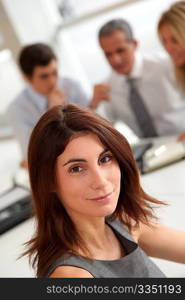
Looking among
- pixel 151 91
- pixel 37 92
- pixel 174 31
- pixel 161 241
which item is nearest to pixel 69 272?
pixel 161 241

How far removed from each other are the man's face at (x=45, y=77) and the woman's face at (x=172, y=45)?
0.66 metres

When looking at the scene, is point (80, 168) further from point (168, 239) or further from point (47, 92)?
point (47, 92)

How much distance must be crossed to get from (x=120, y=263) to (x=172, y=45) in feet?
4.76

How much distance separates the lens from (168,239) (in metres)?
1.12

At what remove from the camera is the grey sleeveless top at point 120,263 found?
86 centimetres

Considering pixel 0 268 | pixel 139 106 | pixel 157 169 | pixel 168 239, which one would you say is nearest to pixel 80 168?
pixel 168 239

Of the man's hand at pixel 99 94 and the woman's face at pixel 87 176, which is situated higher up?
the woman's face at pixel 87 176

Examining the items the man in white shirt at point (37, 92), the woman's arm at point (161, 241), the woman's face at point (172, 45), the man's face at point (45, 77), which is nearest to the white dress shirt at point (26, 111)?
the man in white shirt at point (37, 92)

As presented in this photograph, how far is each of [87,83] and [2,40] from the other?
2.86 ft

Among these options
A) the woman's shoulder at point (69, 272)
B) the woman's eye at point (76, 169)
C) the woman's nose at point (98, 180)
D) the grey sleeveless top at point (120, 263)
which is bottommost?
the grey sleeveless top at point (120, 263)

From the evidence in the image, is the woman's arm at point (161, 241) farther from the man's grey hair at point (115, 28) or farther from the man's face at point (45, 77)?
the man's face at point (45, 77)

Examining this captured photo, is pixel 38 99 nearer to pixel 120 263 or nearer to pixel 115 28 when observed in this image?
pixel 115 28

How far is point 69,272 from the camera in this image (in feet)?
2.73

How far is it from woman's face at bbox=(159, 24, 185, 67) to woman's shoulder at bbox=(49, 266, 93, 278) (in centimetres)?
154
